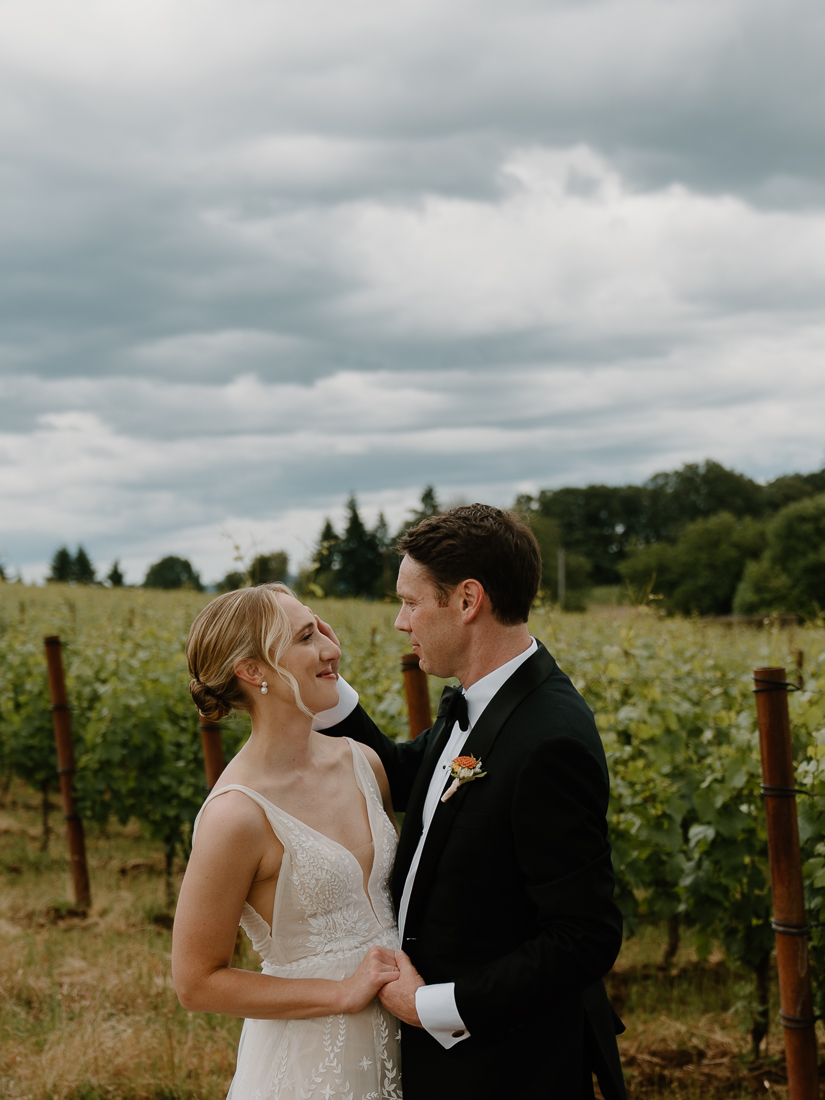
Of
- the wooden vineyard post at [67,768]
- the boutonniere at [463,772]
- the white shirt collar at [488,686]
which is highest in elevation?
the white shirt collar at [488,686]

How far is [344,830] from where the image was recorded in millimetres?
2443

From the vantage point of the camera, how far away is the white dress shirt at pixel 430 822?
2.00 m

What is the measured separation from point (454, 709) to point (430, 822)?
11.4 inches

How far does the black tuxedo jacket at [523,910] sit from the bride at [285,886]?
161 mm

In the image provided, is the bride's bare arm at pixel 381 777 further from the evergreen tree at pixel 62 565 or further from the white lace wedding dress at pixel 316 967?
the evergreen tree at pixel 62 565

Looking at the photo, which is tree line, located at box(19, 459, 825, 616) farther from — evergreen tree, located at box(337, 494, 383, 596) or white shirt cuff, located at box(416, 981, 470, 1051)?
white shirt cuff, located at box(416, 981, 470, 1051)

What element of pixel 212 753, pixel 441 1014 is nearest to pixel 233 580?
pixel 212 753

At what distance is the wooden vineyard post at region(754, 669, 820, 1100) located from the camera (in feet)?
10.4

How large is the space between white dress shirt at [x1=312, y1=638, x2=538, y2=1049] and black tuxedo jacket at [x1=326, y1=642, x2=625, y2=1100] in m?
0.03

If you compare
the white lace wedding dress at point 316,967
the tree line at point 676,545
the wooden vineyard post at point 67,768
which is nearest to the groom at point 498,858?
the white lace wedding dress at point 316,967

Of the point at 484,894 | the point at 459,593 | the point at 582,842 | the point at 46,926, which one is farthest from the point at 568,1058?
the point at 46,926

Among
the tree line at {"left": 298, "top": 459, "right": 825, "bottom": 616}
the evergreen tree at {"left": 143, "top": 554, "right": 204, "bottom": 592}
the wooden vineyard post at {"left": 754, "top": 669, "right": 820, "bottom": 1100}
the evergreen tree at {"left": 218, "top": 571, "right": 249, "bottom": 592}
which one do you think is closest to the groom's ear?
the wooden vineyard post at {"left": 754, "top": 669, "right": 820, "bottom": 1100}

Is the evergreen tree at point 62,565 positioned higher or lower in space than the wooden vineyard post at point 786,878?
higher

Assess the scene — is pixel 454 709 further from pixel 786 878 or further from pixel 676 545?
pixel 676 545
